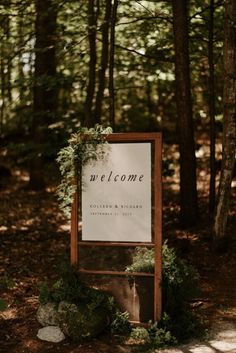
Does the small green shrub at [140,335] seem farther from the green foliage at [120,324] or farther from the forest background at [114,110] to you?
the forest background at [114,110]

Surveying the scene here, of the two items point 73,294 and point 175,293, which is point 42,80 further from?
point 175,293

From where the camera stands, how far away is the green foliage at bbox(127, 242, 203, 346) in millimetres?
5992

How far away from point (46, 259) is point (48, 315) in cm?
367

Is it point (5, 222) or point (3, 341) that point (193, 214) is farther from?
point (3, 341)

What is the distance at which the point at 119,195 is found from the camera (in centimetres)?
618

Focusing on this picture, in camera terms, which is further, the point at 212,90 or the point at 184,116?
the point at 212,90

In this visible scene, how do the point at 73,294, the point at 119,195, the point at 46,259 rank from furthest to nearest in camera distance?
the point at 46,259 → the point at 119,195 → the point at 73,294

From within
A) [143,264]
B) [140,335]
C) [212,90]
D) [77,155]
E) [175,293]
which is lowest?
[140,335]

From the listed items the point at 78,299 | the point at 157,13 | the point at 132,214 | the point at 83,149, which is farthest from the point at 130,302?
the point at 157,13

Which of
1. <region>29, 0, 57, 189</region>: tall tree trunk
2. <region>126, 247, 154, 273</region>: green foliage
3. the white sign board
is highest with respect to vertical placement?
<region>29, 0, 57, 189</region>: tall tree trunk

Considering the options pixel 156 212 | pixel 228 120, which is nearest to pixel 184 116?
pixel 228 120

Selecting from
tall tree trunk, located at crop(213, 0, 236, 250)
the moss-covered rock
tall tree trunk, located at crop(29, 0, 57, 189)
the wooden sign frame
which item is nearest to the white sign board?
the wooden sign frame

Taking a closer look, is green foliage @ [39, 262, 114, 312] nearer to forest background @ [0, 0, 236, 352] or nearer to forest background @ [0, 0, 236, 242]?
forest background @ [0, 0, 236, 352]

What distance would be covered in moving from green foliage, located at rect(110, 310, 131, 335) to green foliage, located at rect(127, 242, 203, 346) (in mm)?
334
